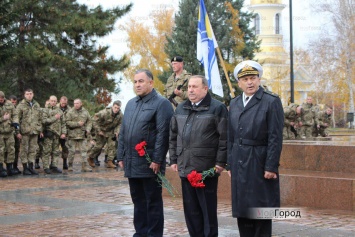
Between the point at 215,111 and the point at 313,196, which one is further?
the point at 313,196

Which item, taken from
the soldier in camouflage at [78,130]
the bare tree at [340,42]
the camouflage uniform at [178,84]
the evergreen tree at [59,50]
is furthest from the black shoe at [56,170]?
the bare tree at [340,42]

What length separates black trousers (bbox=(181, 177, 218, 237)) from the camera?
778cm

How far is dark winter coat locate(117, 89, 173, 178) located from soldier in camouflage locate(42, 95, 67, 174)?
34.3ft

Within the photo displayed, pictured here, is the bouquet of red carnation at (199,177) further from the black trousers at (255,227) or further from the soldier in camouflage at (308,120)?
the soldier in camouflage at (308,120)

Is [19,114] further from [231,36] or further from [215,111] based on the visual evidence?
[231,36]

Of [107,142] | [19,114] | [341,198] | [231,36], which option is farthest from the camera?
[231,36]

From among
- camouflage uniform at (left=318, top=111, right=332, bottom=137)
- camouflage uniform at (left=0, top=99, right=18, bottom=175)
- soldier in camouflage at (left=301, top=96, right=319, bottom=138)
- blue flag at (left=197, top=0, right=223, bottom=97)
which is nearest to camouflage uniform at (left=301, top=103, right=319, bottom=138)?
soldier in camouflage at (left=301, top=96, right=319, bottom=138)

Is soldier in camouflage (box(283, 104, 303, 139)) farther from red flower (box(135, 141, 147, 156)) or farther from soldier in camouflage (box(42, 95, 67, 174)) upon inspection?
red flower (box(135, 141, 147, 156))

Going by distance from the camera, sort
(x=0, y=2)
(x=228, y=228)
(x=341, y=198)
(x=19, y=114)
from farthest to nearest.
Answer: (x=0, y=2) < (x=19, y=114) < (x=341, y=198) < (x=228, y=228)

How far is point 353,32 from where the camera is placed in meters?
53.5

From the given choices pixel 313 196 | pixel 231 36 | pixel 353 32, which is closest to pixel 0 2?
pixel 313 196

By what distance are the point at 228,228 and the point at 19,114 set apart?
9978mm

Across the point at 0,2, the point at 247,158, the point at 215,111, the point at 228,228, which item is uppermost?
the point at 0,2

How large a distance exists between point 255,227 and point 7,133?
39.1 ft
